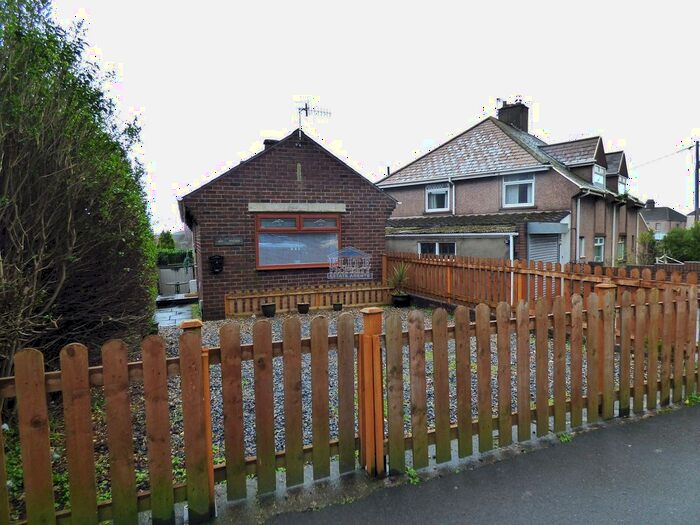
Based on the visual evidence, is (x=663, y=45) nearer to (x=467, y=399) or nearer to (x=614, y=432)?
(x=614, y=432)

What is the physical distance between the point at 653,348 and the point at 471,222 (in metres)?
14.7

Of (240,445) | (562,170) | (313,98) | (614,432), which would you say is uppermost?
(313,98)

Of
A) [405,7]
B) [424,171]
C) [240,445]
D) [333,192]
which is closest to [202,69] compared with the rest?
[333,192]

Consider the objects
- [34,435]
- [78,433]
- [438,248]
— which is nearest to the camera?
[34,435]

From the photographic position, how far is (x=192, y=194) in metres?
10.3

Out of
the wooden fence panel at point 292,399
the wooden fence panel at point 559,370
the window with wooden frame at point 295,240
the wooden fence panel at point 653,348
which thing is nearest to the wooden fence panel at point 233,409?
the wooden fence panel at point 292,399

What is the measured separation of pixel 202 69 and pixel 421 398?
10.8 m

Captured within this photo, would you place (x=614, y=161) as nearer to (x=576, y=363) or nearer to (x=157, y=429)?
(x=576, y=363)

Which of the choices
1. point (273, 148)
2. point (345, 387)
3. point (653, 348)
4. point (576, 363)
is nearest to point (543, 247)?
point (273, 148)

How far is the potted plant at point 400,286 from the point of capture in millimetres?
11695

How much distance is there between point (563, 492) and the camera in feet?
8.95

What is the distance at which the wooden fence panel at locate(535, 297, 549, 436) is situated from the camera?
3.39 m

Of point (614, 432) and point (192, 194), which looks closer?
point (614, 432)

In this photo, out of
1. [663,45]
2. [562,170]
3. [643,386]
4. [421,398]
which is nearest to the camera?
[421,398]
